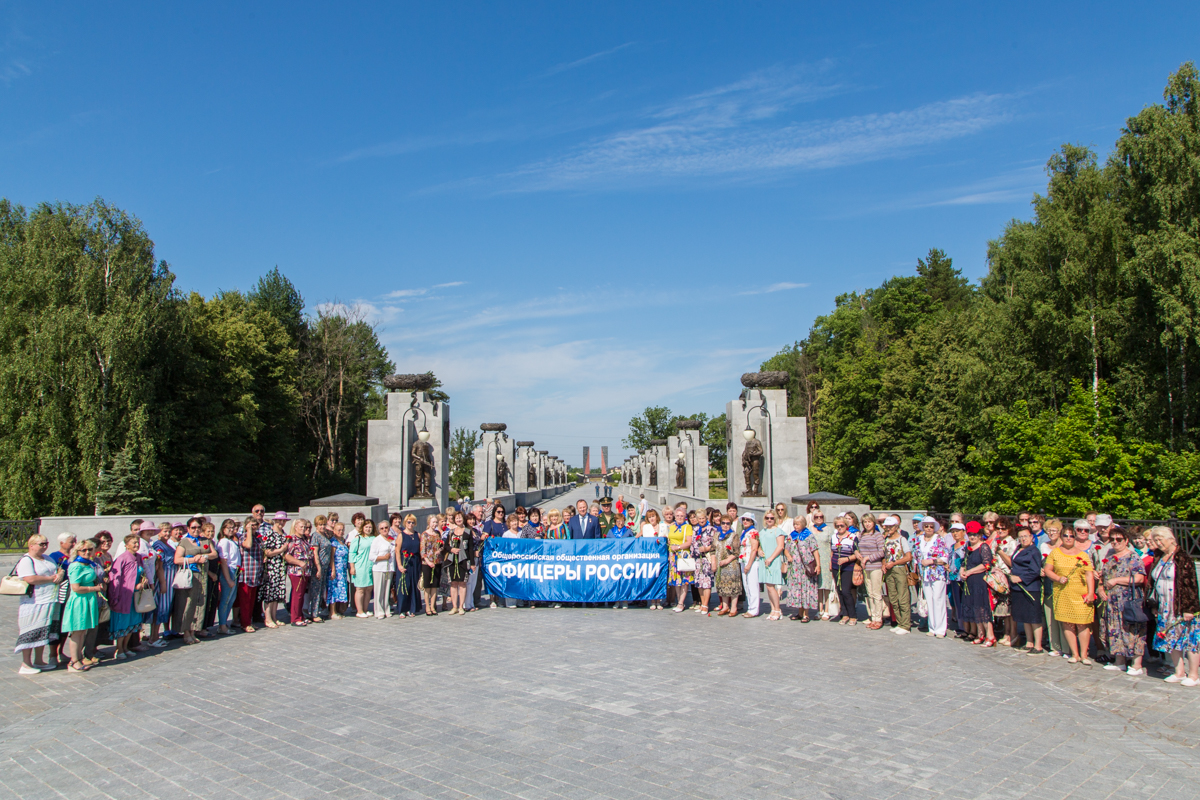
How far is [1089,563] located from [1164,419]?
20.7m

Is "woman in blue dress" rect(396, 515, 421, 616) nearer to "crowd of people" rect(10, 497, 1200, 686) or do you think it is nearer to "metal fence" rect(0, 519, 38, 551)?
"crowd of people" rect(10, 497, 1200, 686)

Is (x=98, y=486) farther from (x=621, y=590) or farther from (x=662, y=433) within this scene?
(x=662, y=433)

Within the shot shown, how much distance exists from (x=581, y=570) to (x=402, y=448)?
13.0 meters

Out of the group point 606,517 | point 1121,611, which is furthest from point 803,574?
point 606,517

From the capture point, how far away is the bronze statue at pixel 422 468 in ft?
76.4

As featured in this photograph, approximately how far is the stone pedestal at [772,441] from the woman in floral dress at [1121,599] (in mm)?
12990

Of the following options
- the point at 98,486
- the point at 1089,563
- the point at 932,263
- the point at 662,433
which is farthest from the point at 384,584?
the point at 662,433

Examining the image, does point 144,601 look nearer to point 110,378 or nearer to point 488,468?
point 110,378

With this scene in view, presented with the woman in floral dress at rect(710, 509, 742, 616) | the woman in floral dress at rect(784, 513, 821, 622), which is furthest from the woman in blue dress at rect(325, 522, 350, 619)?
the woman in floral dress at rect(784, 513, 821, 622)

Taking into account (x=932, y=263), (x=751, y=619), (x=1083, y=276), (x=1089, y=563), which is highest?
(x=932, y=263)

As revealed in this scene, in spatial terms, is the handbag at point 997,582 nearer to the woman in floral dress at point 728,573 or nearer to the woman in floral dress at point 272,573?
the woman in floral dress at point 728,573

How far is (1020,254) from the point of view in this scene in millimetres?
30344

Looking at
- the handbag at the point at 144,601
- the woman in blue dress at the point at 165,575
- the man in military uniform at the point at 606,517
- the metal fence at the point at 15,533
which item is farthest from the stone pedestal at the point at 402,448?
the handbag at the point at 144,601

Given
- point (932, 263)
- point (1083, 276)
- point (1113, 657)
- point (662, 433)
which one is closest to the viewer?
point (1113, 657)
